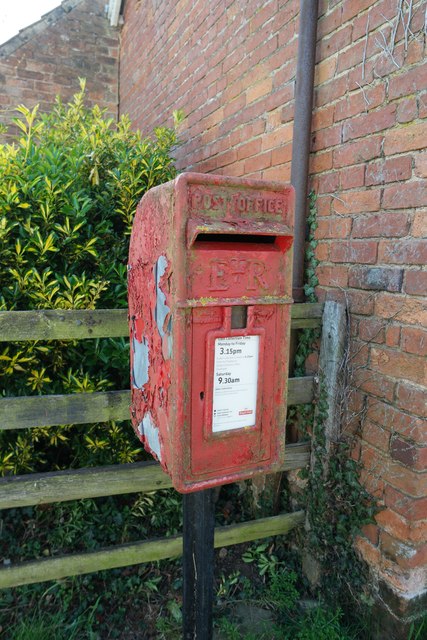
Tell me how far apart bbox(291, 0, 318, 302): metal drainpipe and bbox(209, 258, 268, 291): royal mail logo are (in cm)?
96

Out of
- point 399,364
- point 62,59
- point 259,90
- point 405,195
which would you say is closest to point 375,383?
point 399,364

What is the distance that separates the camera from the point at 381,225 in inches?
74.1

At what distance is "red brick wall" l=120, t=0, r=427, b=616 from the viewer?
1739 millimetres

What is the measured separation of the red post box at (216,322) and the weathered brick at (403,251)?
61 centimetres

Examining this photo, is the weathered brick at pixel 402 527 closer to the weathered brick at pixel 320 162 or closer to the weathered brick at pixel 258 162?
the weathered brick at pixel 320 162

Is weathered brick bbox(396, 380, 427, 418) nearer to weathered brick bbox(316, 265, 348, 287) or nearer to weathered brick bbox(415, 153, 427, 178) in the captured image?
weathered brick bbox(316, 265, 348, 287)

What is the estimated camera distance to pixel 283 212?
4.71 feet

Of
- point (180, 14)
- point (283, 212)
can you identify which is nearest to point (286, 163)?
point (283, 212)

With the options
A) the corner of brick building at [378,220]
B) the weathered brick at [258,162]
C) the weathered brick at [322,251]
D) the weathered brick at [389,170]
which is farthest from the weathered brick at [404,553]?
the weathered brick at [258,162]

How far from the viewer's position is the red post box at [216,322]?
50.5 inches

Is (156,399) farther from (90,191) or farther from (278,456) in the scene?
(90,191)

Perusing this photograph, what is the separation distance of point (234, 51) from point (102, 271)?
1757 millimetres

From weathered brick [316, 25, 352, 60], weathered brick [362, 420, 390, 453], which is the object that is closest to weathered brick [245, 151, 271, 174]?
weathered brick [316, 25, 352, 60]

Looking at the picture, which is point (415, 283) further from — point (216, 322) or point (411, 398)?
point (216, 322)
